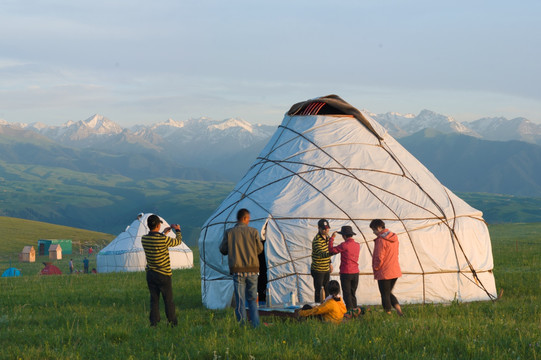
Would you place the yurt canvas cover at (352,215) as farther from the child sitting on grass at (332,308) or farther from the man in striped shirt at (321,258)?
the child sitting on grass at (332,308)

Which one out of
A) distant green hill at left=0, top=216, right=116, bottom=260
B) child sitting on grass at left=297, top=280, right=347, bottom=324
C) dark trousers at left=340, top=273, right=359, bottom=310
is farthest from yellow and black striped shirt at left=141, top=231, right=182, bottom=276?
distant green hill at left=0, top=216, right=116, bottom=260

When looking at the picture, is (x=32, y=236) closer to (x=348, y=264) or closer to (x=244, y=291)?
(x=348, y=264)

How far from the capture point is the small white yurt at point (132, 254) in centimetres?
3397

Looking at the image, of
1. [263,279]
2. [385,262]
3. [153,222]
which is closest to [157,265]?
[153,222]

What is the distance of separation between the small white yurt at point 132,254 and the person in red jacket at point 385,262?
24067 mm

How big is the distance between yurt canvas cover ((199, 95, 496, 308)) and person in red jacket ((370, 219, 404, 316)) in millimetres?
2560

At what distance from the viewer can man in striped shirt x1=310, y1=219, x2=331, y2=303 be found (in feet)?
36.0

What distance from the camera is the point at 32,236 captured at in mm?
80312

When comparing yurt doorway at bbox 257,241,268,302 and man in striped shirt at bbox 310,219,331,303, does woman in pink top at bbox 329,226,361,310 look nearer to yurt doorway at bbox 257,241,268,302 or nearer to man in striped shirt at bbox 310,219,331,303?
man in striped shirt at bbox 310,219,331,303

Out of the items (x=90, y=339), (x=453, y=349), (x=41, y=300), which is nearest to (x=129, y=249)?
(x=41, y=300)

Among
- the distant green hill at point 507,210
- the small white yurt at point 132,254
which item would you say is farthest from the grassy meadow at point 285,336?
the distant green hill at point 507,210

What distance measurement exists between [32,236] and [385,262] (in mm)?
77247

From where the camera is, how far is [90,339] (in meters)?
8.61

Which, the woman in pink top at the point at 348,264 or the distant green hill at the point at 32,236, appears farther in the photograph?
the distant green hill at the point at 32,236
